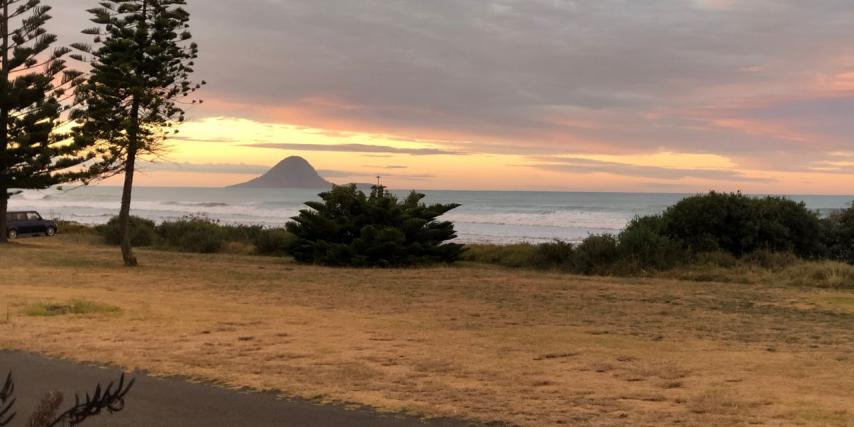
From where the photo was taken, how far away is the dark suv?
34.3 m

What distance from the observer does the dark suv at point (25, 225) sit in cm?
3431

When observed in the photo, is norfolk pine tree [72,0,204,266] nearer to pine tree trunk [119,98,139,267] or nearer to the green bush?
pine tree trunk [119,98,139,267]

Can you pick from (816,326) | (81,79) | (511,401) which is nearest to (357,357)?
(511,401)

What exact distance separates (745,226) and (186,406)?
17.7m

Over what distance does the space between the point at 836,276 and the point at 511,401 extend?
12996 mm

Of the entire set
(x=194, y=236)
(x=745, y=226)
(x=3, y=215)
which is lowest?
(x=194, y=236)

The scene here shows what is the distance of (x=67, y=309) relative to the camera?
34.2ft

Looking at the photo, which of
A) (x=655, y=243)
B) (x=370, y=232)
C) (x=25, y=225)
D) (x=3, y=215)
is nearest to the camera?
(x=655, y=243)

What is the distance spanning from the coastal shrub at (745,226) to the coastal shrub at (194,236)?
15893mm

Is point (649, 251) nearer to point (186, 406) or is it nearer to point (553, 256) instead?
point (553, 256)

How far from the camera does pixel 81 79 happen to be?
19703mm

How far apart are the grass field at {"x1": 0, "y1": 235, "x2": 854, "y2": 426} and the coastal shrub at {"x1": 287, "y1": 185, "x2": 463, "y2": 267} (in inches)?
194

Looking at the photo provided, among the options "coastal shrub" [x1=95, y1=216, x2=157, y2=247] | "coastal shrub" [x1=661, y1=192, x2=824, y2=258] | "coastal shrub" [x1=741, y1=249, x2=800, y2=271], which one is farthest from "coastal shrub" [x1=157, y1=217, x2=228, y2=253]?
"coastal shrub" [x1=741, y1=249, x2=800, y2=271]

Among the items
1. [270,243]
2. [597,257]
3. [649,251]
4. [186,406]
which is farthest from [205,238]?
[186,406]
